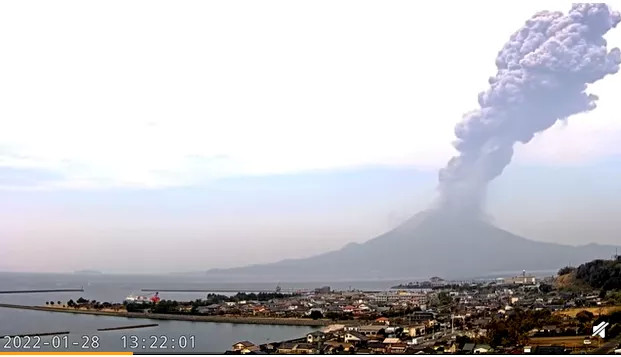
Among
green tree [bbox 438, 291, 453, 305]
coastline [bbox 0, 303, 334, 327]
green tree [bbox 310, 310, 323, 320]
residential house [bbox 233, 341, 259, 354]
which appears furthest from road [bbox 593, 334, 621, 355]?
residential house [bbox 233, 341, 259, 354]

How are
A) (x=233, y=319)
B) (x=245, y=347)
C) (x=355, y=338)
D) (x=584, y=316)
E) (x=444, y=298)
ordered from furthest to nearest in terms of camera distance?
(x=444, y=298) → (x=233, y=319) → (x=584, y=316) → (x=355, y=338) → (x=245, y=347)

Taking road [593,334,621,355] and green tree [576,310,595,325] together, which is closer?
road [593,334,621,355]

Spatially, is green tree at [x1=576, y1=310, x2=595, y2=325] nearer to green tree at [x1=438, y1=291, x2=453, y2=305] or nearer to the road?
the road

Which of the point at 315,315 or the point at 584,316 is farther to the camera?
the point at 315,315

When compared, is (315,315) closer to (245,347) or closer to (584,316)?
(245,347)

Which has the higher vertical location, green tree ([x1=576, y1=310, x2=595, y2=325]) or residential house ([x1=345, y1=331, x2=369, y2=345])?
green tree ([x1=576, y1=310, x2=595, y2=325])

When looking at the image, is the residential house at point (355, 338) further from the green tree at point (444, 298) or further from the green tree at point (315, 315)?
the green tree at point (444, 298)

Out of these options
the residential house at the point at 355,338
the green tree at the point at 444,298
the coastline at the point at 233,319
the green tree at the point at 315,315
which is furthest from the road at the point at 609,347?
the green tree at the point at 315,315

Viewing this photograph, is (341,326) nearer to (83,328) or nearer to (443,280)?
(443,280)

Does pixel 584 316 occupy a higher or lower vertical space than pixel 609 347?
higher

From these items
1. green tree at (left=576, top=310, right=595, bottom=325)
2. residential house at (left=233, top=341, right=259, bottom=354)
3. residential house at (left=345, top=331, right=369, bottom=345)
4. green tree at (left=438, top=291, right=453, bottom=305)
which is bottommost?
residential house at (left=233, top=341, right=259, bottom=354)

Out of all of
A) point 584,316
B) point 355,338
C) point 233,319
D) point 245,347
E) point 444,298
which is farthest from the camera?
point 444,298

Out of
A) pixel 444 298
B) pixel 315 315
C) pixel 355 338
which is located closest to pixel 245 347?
pixel 355 338
